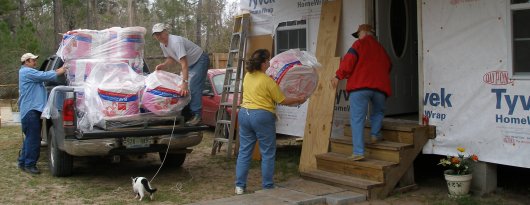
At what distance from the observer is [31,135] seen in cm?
816

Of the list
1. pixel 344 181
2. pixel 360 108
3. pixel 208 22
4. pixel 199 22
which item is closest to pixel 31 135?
pixel 344 181

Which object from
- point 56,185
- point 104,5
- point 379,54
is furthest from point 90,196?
point 104,5

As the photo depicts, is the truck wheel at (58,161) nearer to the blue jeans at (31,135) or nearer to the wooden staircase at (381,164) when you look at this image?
the blue jeans at (31,135)

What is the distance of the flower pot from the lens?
6.40 m

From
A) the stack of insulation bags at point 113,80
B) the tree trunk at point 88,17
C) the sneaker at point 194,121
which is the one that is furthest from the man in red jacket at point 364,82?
the tree trunk at point 88,17

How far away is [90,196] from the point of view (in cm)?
691

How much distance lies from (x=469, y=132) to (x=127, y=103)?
4.06 m

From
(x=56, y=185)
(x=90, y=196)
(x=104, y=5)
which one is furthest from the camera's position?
(x=104, y=5)

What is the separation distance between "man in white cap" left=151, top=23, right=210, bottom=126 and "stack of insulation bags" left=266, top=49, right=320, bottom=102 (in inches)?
51.5

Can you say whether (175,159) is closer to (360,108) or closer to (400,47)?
(360,108)

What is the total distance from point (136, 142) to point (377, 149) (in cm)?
298

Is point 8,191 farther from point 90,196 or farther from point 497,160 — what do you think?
point 497,160

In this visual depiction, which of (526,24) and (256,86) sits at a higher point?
(526,24)

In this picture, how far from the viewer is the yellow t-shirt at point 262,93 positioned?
6430 millimetres
